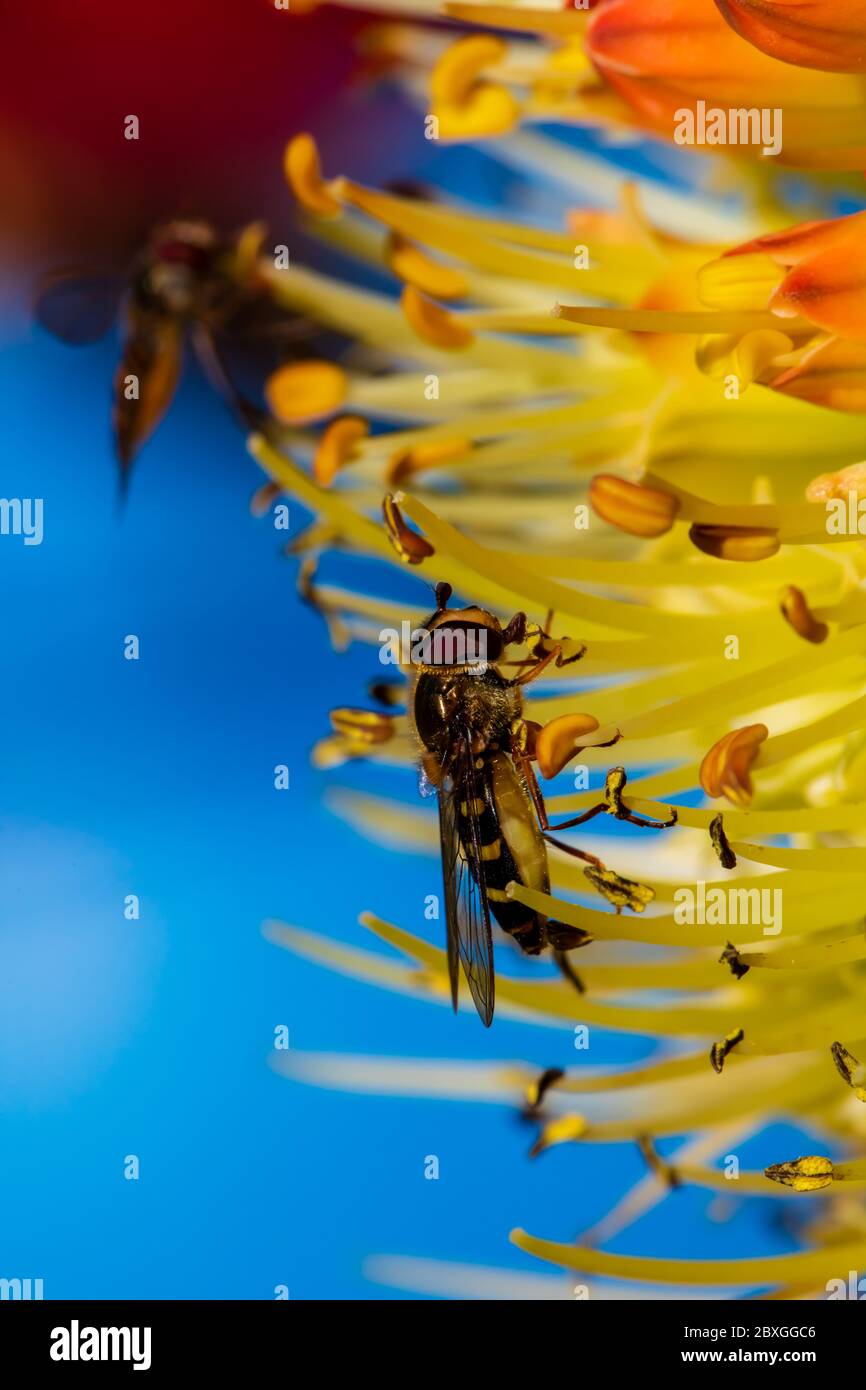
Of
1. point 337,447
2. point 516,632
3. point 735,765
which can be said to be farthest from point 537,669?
point 337,447

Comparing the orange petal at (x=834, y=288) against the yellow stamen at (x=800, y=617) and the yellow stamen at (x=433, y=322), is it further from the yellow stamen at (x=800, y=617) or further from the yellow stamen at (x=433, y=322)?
the yellow stamen at (x=433, y=322)

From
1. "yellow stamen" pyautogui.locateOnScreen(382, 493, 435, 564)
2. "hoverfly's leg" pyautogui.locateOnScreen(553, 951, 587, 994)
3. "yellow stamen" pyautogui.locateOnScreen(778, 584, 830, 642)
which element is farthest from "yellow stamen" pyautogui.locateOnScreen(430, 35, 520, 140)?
"hoverfly's leg" pyautogui.locateOnScreen(553, 951, 587, 994)

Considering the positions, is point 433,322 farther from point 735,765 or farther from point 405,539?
point 735,765

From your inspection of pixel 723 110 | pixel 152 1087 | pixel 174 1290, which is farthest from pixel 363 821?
pixel 723 110

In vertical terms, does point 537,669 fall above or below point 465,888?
above

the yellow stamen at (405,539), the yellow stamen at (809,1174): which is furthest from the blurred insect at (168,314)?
the yellow stamen at (809,1174)
